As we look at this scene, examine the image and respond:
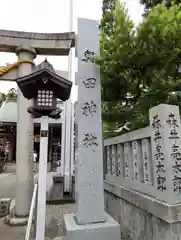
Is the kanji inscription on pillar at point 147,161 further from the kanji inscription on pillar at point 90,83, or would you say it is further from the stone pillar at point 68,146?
the stone pillar at point 68,146

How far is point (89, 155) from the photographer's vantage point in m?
3.58

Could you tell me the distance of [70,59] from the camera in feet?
28.1

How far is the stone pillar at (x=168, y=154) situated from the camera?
8.98 ft

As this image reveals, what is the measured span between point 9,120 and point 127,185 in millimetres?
14741

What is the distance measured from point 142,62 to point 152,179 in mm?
1906

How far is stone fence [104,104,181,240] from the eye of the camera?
8.95ft

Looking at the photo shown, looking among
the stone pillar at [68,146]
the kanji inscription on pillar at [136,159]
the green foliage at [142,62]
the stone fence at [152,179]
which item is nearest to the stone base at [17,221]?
the stone fence at [152,179]

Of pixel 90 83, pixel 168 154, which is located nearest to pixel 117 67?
pixel 90 83

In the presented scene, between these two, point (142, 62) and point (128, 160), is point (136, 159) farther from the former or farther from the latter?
point (142, 62)

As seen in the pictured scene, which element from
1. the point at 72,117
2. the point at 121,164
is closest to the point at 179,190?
the point at 121,164

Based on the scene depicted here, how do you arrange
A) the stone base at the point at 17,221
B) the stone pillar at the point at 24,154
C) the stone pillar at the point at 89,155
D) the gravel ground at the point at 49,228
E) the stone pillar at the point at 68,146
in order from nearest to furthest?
the stone pillar at the point at 89,155 < the gravel ground at the point at 49,228 < the stone base at the point at 17,221 < the stone pillar at the point at 24,154 < the stone pillar at the point at 68,146

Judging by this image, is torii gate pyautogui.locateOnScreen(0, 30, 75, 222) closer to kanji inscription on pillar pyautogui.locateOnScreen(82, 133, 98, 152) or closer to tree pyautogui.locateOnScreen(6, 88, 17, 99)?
kanji inscription on pillar pyautogui.locateOnScreen(82, 133, 98, 152)

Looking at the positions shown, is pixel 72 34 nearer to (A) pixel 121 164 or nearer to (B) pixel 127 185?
(A) pixel 121 164

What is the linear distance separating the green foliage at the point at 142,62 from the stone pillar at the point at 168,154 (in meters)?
0.85
